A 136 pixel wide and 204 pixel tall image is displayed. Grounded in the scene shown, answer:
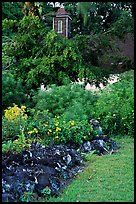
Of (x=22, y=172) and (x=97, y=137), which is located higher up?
(x=22, y=172)

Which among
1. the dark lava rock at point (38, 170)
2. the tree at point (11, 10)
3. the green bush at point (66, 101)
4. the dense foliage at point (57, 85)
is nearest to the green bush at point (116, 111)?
the dense foliage at point (57, 85)

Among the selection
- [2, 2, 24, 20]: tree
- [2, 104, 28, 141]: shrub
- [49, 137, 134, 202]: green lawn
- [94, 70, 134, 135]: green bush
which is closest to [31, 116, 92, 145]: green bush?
[2, 104, 28, 141]: shrub

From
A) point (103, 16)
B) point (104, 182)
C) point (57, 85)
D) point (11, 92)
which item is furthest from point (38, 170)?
point (103, 16)

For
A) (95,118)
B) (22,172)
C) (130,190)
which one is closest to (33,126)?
(95,118)

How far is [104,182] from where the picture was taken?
426 centimetres

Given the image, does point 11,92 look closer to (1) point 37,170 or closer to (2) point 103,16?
(1) point 37,170

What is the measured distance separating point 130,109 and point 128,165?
8.54ft

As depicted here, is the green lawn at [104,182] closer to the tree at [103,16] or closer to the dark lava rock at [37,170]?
the dark lava rock at [37,170]

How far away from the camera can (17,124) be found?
19.5 feet

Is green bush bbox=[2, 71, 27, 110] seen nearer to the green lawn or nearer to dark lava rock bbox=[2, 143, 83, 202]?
dark lava rock bbox=[2, 143, 83, 202]

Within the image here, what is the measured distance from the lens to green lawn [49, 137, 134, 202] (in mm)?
3796

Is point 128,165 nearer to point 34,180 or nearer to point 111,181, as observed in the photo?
point 111,181

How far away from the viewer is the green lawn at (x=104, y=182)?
12.5 feet

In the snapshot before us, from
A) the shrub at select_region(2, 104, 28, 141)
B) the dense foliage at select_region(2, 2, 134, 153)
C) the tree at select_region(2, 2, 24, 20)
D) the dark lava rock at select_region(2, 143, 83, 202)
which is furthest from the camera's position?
the tree at select_region(2, 2, 24, 20)
